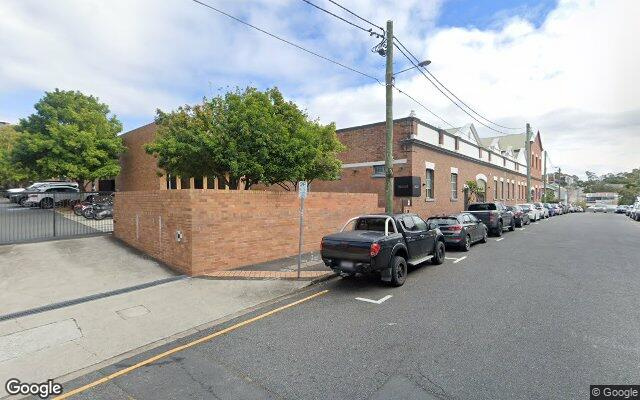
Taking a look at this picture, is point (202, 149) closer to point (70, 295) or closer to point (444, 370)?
point (70, 295)

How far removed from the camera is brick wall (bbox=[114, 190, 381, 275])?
8.34 metres

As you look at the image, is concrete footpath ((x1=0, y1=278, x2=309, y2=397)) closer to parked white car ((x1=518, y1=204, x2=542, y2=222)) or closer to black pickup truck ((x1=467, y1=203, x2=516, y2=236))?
black pickup truck ((x1=467, y1=203, x2=516, y2=236))

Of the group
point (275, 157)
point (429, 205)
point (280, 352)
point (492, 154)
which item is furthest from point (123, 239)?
point (492, 154)


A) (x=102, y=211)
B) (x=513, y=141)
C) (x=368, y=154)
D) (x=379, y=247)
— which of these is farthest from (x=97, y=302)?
(x=513, y=141)

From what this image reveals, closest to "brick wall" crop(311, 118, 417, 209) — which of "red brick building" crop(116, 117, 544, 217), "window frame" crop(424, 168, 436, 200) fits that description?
"red brick building" crop(116, 117, 544, 217)

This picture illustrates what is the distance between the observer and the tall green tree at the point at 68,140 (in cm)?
2033

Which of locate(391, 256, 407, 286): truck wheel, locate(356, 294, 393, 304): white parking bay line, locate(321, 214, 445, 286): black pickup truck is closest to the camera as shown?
locate(356, 294, 393, 304): white parking bay line

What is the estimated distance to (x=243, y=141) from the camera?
399 inches

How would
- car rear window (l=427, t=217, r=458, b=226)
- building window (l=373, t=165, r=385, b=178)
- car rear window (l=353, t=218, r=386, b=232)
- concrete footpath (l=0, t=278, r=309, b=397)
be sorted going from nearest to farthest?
concrete footpath (l=0, t=278, r=309, b=397) → car rear window (l=353, t=218, r=386, b=232) → car rear window (l=427, t=217, r=458, b=226) → building window (l=373, t=165, r=385, b=178)

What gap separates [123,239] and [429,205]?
15845 mm

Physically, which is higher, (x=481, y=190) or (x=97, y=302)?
(x=481, y=190)

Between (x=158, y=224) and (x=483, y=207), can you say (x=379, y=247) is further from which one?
(x=483, y=207)

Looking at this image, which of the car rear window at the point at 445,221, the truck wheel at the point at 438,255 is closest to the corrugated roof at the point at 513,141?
the car rear window at the point at 445,221

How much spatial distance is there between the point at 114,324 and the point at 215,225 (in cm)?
356
